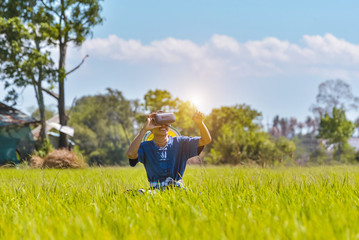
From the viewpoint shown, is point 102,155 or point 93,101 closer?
point 102,155

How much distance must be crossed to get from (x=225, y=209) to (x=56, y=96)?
20204mm

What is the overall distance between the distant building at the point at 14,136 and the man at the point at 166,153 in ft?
54.8

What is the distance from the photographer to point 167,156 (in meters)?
4.74

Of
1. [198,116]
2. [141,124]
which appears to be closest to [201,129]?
[198,116]

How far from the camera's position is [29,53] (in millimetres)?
19594

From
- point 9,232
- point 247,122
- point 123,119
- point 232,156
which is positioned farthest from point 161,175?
point 123,119

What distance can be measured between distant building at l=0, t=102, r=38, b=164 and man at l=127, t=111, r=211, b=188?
16712 millimetres

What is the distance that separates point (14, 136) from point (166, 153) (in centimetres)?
1794

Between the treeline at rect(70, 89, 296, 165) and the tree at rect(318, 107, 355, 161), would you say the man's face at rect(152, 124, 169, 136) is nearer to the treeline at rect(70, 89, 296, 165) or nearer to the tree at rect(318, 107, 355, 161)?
the treeline at rect(70, 89, 296, 165)

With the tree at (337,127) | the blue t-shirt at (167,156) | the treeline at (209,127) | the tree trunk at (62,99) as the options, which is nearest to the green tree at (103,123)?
the treeline at (209,127)

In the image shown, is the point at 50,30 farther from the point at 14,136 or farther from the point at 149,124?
the point at 149,124

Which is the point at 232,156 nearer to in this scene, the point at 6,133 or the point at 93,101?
the point at 6,133

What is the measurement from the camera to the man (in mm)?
4652

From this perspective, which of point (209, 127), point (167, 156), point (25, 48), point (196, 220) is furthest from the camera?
point (209, 127)
